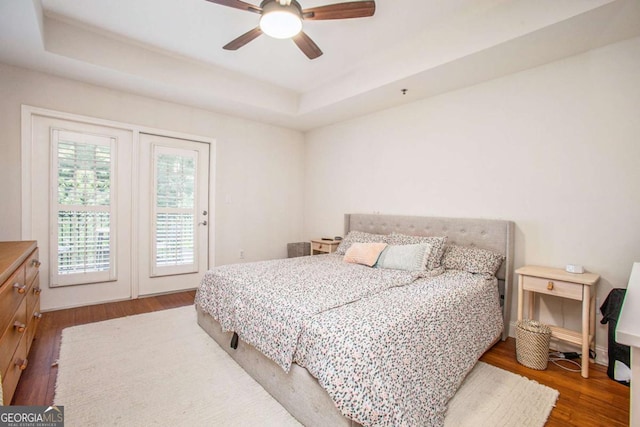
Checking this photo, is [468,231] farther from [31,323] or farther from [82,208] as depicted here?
[82,208]

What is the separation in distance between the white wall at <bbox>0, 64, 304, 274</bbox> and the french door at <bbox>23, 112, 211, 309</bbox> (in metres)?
0.13

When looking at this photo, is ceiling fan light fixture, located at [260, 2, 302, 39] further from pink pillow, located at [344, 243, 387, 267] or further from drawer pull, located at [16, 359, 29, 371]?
drawer pull, located at [16, 359, 29, 371]

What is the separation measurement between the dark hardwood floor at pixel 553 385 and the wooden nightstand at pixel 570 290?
144 mm

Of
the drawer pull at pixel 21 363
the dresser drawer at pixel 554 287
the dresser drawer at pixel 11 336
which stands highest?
the dresser drawer at pixel 554 287

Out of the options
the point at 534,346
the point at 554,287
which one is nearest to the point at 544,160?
the point at 554,287

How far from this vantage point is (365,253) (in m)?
3.00

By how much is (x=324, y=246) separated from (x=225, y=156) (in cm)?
187

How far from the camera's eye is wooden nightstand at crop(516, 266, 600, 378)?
6.85 ft

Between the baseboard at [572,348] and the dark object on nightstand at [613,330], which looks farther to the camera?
the baseboard at [572,348]

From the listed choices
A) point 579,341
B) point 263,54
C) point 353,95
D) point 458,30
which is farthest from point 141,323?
point 458,30

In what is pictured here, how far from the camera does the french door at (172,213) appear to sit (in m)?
3.67

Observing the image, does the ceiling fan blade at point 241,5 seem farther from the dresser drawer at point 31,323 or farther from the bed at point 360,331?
the dresser drawer at point 31,323


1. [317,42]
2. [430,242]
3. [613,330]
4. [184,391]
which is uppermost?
[317,42]

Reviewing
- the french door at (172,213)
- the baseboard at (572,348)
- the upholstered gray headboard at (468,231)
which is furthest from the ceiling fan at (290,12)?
the baseboard at (572,348)
